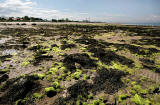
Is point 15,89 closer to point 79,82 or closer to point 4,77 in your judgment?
point 4,77

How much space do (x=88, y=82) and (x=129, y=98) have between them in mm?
1775

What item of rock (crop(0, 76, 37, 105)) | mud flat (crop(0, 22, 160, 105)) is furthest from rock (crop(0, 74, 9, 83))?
rock (crop(0, 76, 37, 105))

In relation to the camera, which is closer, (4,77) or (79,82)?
(79,82)

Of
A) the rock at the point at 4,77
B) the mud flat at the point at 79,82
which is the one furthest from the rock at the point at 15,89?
the rock at the point at 4,77

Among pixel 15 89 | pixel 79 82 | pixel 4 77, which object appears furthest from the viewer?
pixel 4 77

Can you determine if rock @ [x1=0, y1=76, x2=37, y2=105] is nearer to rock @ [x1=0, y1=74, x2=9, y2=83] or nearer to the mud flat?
the mud flat

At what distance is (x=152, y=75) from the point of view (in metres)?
5.24

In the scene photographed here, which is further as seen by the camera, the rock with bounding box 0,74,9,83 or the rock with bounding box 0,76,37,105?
the rock with bounding box 0,74,9,83

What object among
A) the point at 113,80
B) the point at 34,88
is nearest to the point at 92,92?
the point at 113,80

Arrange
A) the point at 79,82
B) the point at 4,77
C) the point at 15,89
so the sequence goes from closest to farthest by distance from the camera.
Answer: the point at 15,89 → the point at 79,82 → the point at 4,77

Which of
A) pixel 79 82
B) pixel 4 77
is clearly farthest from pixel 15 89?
pixel 79 82

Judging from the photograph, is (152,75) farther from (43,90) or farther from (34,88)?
(34,88)

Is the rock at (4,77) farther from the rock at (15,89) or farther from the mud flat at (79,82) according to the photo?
the rock at (15,89)

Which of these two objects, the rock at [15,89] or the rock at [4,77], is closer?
the rock at [15,89]
